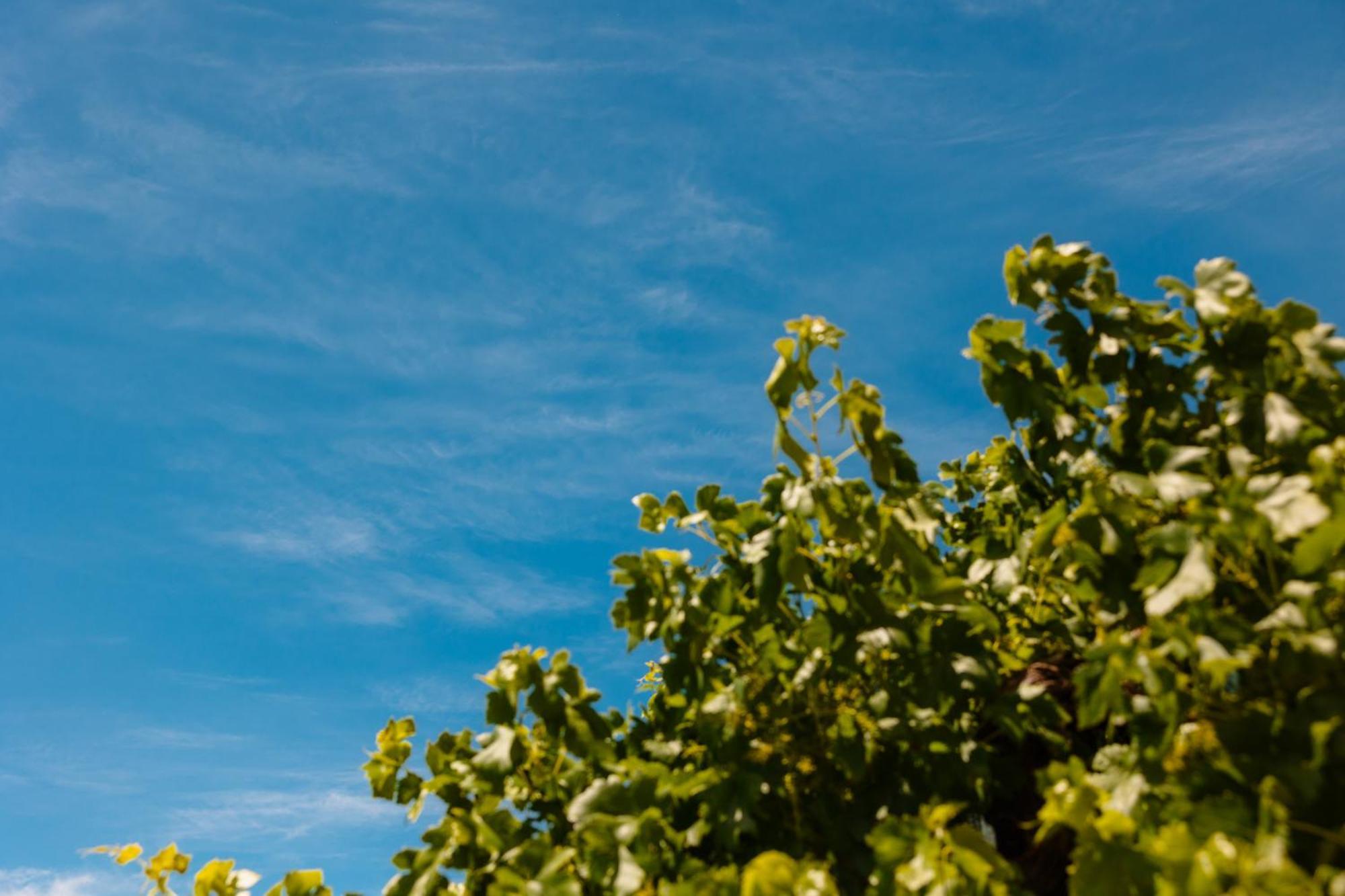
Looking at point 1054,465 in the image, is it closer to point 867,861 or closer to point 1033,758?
point 1033,758

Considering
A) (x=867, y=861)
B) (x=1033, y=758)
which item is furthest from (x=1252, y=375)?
(x=867, y=861)

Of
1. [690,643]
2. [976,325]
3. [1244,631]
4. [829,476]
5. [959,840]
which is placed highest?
[976,325]

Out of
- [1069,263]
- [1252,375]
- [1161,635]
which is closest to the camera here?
[1161,635]

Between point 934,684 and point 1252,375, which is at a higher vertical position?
point 1252,375

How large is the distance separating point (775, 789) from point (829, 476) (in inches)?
42.2

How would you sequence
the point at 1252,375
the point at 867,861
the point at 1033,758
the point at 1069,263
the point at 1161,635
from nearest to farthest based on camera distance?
1. the point at 1161,635
2. the point at 1252,375
3. the point at 867,861
4. the point at 1069,263
5. the point at 1033,758

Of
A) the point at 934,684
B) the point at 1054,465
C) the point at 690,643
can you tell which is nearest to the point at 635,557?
the point at 690,643

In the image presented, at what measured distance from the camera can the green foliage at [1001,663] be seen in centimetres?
273

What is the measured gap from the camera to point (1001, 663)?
410 centimetres

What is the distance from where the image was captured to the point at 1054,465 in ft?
13.5

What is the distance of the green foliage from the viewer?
107 inches

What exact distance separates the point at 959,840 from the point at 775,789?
0.87 meters

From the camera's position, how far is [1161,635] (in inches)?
108

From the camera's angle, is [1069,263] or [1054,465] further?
[1054,465]
